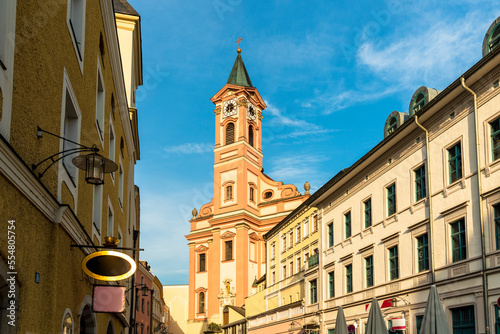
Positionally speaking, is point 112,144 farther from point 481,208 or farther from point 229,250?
point 229,250

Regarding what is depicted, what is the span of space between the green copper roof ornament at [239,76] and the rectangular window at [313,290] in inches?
1675

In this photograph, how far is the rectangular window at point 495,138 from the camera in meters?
18.1

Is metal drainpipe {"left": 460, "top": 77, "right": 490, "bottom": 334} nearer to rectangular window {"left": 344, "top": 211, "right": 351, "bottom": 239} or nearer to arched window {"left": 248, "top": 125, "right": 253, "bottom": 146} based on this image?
rectangular window {"left": 344, "top": 211, "right": 351, "bottom": 239}

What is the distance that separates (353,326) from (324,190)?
852cm

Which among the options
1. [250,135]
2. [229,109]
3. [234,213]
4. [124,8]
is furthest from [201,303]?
[124,8]

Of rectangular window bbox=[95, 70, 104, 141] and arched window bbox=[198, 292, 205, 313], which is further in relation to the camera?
arched window bbox=[198, 292, 205, 313]

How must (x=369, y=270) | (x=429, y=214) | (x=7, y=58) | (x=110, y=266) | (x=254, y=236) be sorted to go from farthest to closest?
(x=254, y=236), (x=369, y=270), (x=429, y=214), (x=110, y=266), (x=7, y=58)

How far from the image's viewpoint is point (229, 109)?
7156 cm

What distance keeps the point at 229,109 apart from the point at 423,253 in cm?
5113

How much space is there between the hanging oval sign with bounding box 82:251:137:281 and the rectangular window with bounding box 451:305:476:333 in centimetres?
1299

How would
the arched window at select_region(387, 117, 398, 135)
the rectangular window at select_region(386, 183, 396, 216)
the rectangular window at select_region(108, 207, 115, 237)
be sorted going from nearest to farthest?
the rectangular window at select_region(108, 207, 115, 237) < the rectangular window at select_region(386, 183, 396, 216) < the arched window at select_region(387, 117, 398, 135)

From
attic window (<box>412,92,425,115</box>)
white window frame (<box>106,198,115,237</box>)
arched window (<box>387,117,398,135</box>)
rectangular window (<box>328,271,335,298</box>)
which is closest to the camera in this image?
white window frame (<box>106,198,115,237</box>)

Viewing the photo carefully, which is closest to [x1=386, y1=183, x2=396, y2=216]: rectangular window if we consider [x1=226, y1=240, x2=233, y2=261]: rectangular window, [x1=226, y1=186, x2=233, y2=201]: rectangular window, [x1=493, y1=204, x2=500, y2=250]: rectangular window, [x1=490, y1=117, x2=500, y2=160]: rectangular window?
[x1=490, y1=117, x2=500, y2=160]: rectangular window

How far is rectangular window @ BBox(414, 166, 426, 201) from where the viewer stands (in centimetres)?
2280
